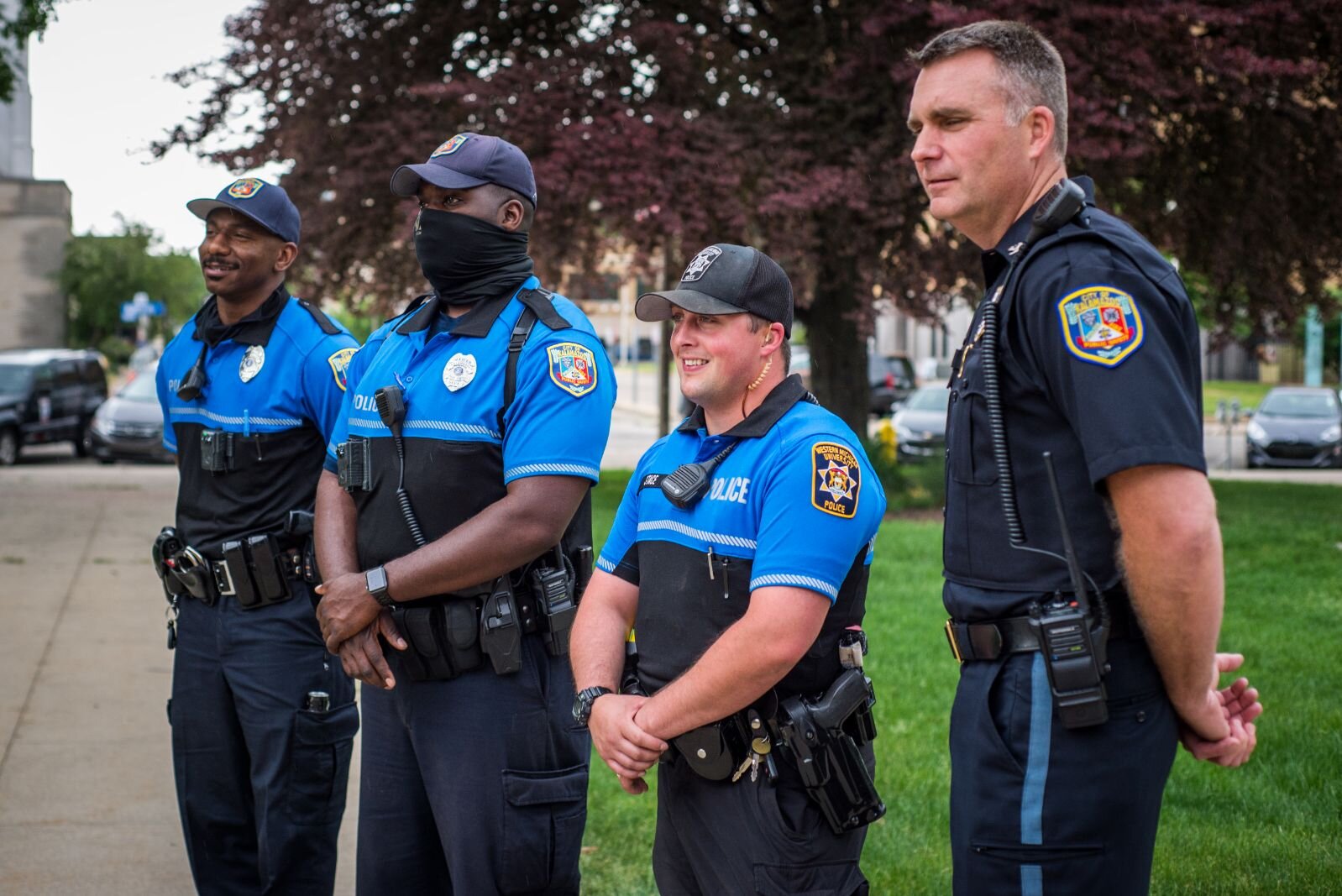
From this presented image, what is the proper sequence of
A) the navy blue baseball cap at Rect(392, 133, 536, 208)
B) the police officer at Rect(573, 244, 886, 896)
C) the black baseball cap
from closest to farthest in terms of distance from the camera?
1. the police officer at Rect(573, 244, 886, 896)
2. the black baseball cap
3. the navy blue baseball cap at Rect(392, 133, 536, 208)

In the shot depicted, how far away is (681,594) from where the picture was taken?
2.87 meters

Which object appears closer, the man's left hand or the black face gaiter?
the man's left hand

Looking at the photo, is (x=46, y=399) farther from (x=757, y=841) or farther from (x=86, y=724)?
(x=757, y=841)

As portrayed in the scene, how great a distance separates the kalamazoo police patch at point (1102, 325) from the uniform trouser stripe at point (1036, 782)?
53 centimetres

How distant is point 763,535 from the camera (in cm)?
276

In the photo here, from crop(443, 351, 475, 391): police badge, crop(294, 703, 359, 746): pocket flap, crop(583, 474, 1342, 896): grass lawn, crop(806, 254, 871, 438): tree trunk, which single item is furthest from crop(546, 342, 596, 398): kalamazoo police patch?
crop(806, 254, 871, 438): tree trunk

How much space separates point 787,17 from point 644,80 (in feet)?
5.35

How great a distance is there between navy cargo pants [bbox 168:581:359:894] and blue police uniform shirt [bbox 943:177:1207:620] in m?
2.13

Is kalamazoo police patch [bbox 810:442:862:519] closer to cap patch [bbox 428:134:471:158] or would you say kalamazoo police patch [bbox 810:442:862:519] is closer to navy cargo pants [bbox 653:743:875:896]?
navy cargo pants [bbox 653:743:875:896]

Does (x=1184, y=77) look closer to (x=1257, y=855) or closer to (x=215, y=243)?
(x=1257, y=855)

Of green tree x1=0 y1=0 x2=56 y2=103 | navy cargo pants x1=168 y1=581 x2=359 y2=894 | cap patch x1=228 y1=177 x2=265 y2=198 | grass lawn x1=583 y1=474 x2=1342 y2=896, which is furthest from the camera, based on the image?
green tree x1=0 y1=0 x2=56 y2=103

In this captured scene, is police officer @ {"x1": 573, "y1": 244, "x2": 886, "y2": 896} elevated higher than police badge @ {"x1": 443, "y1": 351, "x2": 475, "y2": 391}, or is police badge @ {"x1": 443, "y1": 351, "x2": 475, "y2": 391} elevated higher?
police badge @ {"x1": 443, "y1": 351, "x2": 475, "y2": 391}

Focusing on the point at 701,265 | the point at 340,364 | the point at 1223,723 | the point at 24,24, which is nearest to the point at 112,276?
the point at 24,24

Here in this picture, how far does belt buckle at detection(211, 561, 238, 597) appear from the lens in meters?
3.95
